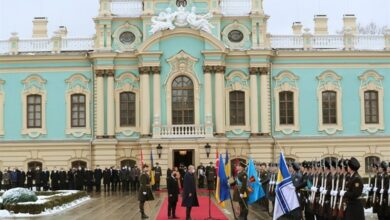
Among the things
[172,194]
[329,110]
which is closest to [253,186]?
[172,194]

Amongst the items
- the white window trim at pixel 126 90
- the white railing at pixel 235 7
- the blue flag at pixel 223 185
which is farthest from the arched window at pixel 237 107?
the blue flag at pixel 223 185

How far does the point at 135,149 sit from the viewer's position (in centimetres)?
4328

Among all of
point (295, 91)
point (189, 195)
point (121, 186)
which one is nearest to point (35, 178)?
point (121, 186)

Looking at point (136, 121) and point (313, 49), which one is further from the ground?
point (313, 49)

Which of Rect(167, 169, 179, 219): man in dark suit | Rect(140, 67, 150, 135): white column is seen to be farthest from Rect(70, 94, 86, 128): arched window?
Rect(167, 169, 179, 219): man in dark suit

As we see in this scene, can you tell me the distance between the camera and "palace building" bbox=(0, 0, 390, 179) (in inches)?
1689

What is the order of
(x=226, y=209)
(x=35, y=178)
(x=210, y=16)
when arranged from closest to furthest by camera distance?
(x=226, y=209) < (x=35, y=178) < (x=210, y=16)

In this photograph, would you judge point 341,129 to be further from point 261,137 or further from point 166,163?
point 166,163

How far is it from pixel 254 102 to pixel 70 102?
35.2 feet

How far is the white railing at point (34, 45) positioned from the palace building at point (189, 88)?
59mm

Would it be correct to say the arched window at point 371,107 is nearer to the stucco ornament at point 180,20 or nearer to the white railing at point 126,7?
the stucco ornament at point 180,20

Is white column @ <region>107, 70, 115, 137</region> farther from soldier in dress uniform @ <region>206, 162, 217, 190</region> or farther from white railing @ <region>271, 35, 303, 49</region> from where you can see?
white railing @ <region>271, 35, 303, 49</region>

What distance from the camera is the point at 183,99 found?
43.3 metres

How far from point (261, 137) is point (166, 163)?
18.8 feet
